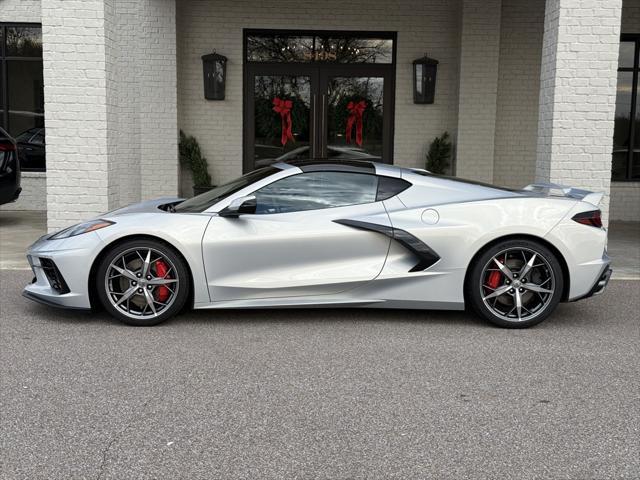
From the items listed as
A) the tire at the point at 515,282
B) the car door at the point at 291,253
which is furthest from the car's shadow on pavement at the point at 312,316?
the car door at the point at 291,253

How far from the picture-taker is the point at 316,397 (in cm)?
435

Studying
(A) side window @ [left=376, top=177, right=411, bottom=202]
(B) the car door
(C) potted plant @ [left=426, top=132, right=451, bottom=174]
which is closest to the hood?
(B) the car door

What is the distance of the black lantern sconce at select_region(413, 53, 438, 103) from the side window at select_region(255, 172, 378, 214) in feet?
25.3

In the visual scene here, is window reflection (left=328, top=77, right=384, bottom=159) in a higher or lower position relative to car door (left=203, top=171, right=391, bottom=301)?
higher

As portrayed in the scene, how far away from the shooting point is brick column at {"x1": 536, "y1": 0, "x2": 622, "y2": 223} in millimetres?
8133

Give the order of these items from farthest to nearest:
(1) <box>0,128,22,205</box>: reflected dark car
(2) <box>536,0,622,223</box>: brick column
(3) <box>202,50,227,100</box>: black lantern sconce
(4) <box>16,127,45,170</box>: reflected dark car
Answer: (4) <box>16,127,45,170</box>: reflected dark car → (3) <box>202,50,227,100</box>: black lantern sconce → (1) <box>0,128,22,205</box>: reflected dark car → (2) <box>536,0,622,223</box>: brick column

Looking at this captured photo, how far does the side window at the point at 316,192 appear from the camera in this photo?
6086mm

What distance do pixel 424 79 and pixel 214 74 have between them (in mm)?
3745

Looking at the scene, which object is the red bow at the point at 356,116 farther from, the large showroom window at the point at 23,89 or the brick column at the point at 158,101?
the large showroom window at the point at 23,89

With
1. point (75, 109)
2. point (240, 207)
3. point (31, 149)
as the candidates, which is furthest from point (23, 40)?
point (240, 207)

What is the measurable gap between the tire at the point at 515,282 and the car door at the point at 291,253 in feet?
2.61

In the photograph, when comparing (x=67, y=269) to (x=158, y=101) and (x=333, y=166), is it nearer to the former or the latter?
(x=333, y=166)

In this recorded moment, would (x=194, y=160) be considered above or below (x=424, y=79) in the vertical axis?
below

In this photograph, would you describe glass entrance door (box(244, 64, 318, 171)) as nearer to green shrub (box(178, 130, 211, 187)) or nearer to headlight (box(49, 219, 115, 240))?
green shrub (box(178, 130, 211, 187))
